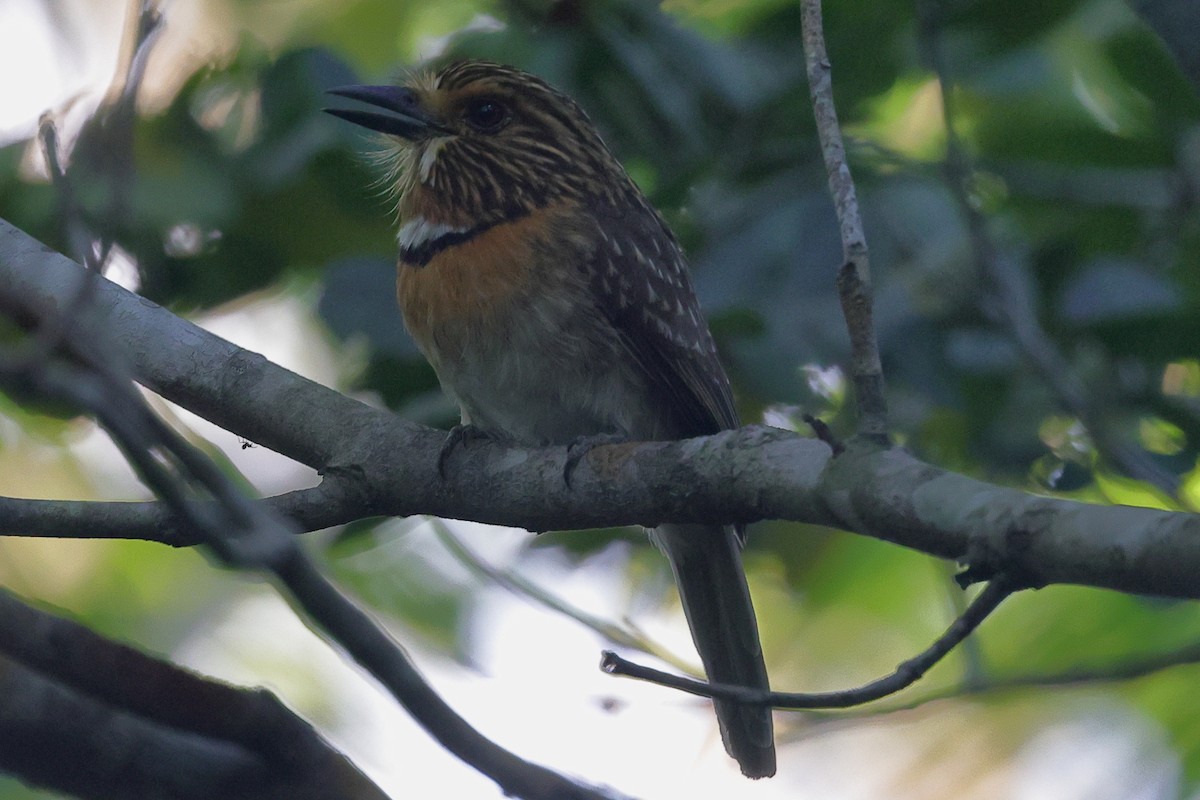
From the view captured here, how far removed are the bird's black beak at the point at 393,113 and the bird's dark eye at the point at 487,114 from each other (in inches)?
3.6

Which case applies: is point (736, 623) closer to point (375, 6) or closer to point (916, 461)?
point (916, 461)

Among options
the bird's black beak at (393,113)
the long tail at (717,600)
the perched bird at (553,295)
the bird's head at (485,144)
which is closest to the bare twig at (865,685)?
the perched bird at (553,295)

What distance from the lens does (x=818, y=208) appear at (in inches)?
164

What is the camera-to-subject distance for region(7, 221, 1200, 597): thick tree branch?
6.31ft

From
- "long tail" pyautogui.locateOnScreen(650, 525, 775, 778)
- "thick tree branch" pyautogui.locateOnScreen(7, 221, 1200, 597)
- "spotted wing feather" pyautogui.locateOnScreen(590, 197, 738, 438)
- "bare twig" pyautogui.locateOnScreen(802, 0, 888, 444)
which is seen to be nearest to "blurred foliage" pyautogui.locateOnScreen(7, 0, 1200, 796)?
"spotted wing feather" pyautogui.locateOnScreen(590, 197, 738, 438)

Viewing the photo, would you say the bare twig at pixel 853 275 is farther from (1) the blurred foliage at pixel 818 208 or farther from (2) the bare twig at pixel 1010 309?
(1) the blurred foliage at pixel 818 208

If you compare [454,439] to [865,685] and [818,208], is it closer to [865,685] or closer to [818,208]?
[865,685]

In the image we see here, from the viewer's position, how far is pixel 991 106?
4785mm

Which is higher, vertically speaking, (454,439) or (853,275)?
(454,439)

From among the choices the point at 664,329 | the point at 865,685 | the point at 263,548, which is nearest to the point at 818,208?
the point at 664,329

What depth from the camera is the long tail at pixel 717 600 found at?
4.09 m

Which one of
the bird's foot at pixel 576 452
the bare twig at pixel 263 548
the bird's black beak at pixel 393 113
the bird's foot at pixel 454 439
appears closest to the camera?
the bare twig at pixel 263 548

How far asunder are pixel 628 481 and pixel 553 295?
1.08m

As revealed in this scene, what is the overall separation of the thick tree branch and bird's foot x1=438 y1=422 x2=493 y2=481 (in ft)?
0.07
